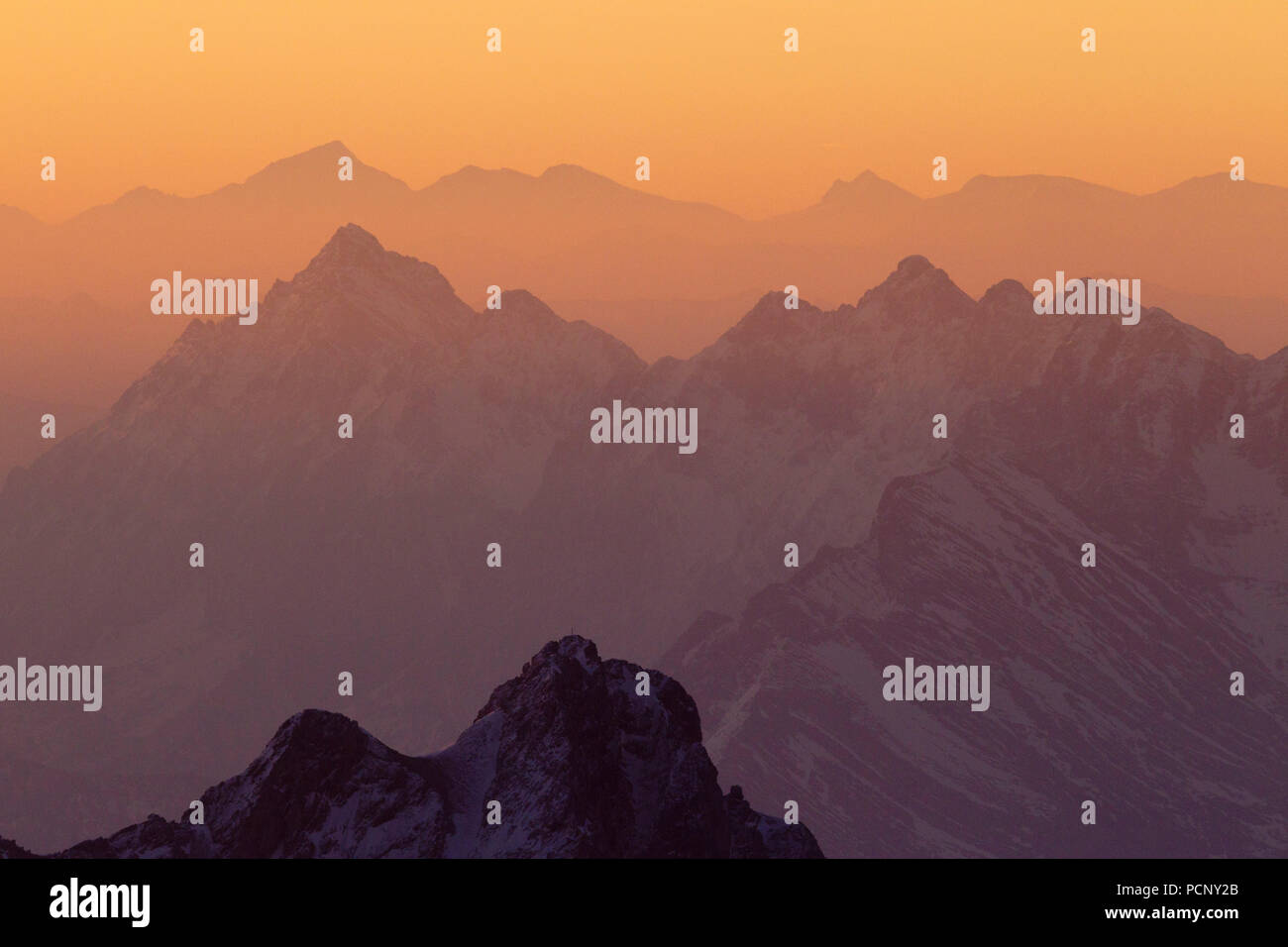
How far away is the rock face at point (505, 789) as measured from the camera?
153 meters

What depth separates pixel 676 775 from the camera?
16238cm

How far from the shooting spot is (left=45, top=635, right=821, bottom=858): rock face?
153 meters

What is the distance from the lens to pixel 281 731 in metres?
159

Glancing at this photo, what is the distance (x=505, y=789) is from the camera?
156125 millimetres
